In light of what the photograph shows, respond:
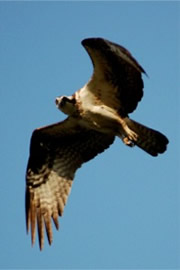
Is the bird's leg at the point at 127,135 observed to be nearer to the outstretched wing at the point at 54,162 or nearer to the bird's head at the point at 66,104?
the outstretched wing at the point at 54,162

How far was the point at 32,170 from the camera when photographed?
36.4ft

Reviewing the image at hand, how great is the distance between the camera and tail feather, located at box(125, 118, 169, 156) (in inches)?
407

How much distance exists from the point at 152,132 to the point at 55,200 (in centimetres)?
190

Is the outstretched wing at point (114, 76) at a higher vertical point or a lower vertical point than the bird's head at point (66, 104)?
higher

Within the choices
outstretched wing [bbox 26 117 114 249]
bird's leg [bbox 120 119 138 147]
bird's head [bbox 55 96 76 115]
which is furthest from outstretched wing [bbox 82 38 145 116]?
outstretched wing [bbox 26 117 114 249]

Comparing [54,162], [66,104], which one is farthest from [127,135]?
[54,162]

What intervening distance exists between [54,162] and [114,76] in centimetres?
194

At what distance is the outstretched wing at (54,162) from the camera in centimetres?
1084

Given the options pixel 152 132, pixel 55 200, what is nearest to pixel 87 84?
pixel 152 132

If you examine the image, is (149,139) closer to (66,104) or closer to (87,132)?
(87,132)

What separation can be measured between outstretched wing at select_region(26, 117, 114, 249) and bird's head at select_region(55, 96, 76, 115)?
585 millimetres

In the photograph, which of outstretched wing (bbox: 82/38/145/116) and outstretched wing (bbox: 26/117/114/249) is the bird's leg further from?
outstretched wing (bbox: 26/117/114/249)

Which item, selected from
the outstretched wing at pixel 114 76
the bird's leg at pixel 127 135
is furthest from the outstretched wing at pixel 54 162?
the outstretched wing at pixel 114 76

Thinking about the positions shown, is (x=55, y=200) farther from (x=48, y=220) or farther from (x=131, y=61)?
(x=131, y=61)
